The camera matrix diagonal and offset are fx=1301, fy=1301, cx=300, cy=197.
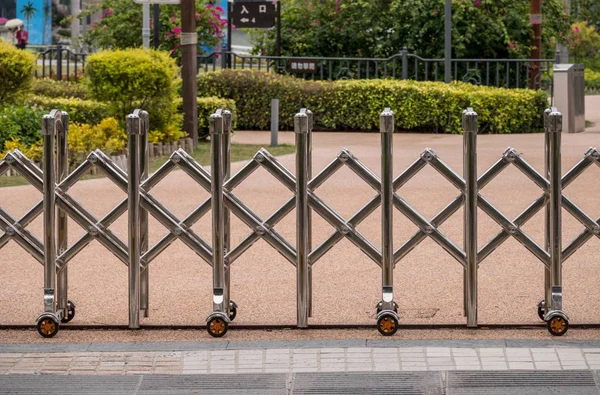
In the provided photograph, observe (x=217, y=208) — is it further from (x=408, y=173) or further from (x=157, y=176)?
(x=408, y=173)

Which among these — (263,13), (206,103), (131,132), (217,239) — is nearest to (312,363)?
(217,239)

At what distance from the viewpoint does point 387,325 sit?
19.9 feet

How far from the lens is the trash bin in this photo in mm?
18938

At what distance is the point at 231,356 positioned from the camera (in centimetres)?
562

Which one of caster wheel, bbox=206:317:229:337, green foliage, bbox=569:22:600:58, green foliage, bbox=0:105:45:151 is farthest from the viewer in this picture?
green foliage, bbox=569:22:600:58

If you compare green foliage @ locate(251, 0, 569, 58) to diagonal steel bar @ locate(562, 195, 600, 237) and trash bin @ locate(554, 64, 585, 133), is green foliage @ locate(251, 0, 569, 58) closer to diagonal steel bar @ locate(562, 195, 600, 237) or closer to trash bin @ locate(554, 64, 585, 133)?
trash bin @ locate(554, 64, 585, 133)

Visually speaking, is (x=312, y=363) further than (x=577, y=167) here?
No

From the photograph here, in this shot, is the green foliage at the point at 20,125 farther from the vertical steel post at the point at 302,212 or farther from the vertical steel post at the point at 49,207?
the vertical steel post at the point at 302,212

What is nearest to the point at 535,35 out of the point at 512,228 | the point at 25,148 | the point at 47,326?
the point at 25,148

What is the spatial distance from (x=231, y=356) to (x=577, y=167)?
1.85 m

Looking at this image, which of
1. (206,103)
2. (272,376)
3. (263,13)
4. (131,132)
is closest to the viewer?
(272,376)

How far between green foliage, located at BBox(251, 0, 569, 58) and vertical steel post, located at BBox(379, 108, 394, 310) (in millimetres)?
16497

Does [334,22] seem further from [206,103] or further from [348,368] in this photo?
[348,368]

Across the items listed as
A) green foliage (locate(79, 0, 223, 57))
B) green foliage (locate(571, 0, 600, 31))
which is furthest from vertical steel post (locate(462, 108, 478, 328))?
green foliage (locate(571, 0, 600, 31))
